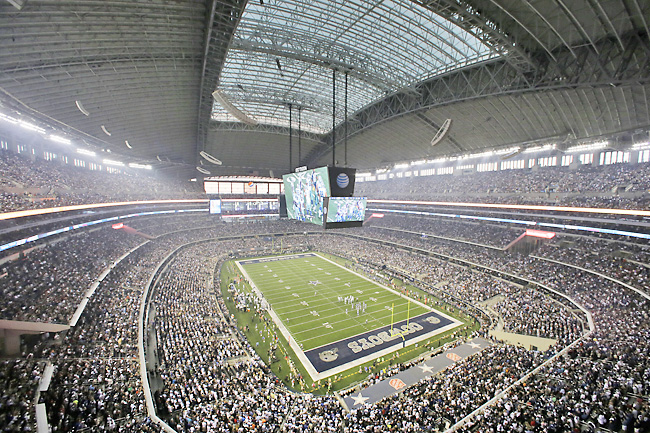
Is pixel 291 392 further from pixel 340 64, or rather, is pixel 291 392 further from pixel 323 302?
pixel 340 64

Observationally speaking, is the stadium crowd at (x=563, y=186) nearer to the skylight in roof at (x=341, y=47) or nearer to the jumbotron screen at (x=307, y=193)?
the skylight in roof at (x=341, y=47)

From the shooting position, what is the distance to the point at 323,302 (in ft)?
99.4

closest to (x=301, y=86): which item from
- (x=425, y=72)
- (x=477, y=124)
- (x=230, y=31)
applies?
(x=425, y=72)

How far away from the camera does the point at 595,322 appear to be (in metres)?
19.7

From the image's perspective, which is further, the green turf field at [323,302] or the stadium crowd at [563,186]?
the stadium crowd at [563,186]

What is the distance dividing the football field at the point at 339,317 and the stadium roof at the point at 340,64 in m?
15.4

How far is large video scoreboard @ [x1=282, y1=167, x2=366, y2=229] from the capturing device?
1994 cm

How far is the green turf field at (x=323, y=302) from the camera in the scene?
2448cm

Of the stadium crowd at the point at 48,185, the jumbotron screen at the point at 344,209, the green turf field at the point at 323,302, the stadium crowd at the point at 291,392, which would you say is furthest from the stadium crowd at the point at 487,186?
the jumbotron screen at the point at 344,209

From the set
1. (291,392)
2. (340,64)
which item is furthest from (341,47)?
(291,392)

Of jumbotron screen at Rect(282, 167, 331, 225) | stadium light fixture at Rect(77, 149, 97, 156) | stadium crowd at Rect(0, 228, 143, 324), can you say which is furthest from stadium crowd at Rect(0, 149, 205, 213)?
jumbotron screen at Rect(282, 167, 331, 225)

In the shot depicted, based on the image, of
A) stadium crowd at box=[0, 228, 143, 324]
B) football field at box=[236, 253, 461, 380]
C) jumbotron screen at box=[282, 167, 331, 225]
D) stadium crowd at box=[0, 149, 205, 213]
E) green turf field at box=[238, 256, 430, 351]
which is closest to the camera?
stadium crowd at box=[0, 228, 143, 324]

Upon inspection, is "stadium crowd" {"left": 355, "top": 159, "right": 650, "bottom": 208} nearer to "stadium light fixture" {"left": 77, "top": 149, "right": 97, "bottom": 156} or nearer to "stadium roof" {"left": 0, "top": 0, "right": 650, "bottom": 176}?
"stadium roof" {"left": 0, "top": 0, "right": 650, "bottom": 176}

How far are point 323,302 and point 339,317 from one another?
12.9 ft
